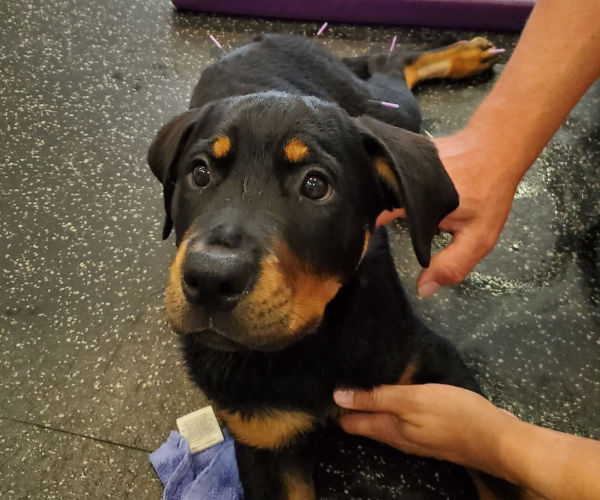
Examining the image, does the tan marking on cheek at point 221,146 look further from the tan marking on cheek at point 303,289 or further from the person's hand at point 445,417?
the person's hand at point 445,417

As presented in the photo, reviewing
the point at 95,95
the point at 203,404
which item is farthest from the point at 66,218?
the point at 203,404

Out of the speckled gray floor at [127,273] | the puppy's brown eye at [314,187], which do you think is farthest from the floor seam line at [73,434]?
the puppy's brown eye at [314,187]

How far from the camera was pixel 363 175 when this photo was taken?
115 cm

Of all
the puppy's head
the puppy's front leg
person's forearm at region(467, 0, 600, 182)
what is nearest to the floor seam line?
the puppy's front leg

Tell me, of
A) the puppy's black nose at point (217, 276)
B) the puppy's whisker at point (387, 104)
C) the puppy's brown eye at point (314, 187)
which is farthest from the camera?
the puppy's whisker at point (387, 104)

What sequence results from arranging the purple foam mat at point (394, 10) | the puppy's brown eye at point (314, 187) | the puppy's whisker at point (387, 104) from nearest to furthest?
1. the puppy's brown eye at point (314, 187)
2. the puppy's whisker at point (387, 104)
3. the purple foam mat at point (394, 10)

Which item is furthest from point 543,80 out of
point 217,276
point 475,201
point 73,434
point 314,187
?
point 73,434

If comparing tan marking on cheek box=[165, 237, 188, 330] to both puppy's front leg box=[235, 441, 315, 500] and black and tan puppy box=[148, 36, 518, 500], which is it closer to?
black and tan puppy box=[148, 36, 518, 500]

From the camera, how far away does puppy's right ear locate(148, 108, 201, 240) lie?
124 cm

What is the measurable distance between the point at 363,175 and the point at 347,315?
1.12 feet

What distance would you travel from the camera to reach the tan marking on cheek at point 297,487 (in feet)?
4.50

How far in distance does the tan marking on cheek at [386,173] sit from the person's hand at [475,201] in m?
0.26

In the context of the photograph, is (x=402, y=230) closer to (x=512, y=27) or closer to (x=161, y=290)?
(x=161, y=290)

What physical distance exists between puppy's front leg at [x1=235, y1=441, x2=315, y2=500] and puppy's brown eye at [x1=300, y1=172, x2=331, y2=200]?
69 centimetres
